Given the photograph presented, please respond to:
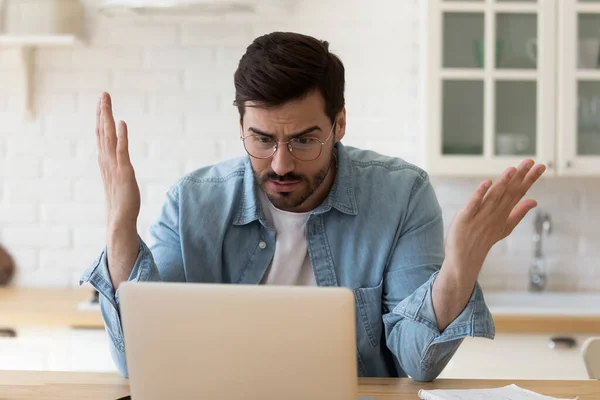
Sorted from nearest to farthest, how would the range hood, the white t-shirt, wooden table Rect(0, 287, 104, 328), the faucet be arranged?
the white t-shirt
the range hood
wooden table Rect(0, 287, 104, 328)
the faucet

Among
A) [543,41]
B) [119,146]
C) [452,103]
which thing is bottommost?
[119,146]

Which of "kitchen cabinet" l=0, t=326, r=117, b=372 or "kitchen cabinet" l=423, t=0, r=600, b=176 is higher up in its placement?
"kitchen cabinet" l=423, t=0, r=600, b=176

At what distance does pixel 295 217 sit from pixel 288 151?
21 centimetres

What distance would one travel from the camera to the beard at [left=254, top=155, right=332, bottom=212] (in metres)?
1.80

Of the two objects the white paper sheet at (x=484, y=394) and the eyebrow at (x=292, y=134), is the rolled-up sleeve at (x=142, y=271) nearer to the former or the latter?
the eyebrow at (x=292, y=134)

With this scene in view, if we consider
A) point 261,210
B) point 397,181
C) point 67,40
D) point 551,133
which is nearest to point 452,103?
point 551,133

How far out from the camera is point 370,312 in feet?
5.95

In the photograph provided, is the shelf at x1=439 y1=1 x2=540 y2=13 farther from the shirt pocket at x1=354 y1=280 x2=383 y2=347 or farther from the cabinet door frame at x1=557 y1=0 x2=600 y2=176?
the shirt pocket at x1=354 y1=280 x2=383 y2=347

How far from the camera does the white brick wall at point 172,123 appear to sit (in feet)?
10.3

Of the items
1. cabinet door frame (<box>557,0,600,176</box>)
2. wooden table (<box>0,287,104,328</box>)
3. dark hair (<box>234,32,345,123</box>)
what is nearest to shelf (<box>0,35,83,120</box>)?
wooden table (<box>0,287,104,328</box>)

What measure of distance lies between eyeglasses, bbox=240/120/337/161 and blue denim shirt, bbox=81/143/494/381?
0.43 ft

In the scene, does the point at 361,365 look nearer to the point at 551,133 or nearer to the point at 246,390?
the point at 246,390

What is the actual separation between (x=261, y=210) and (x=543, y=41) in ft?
4.87

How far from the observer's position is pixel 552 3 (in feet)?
9.37
